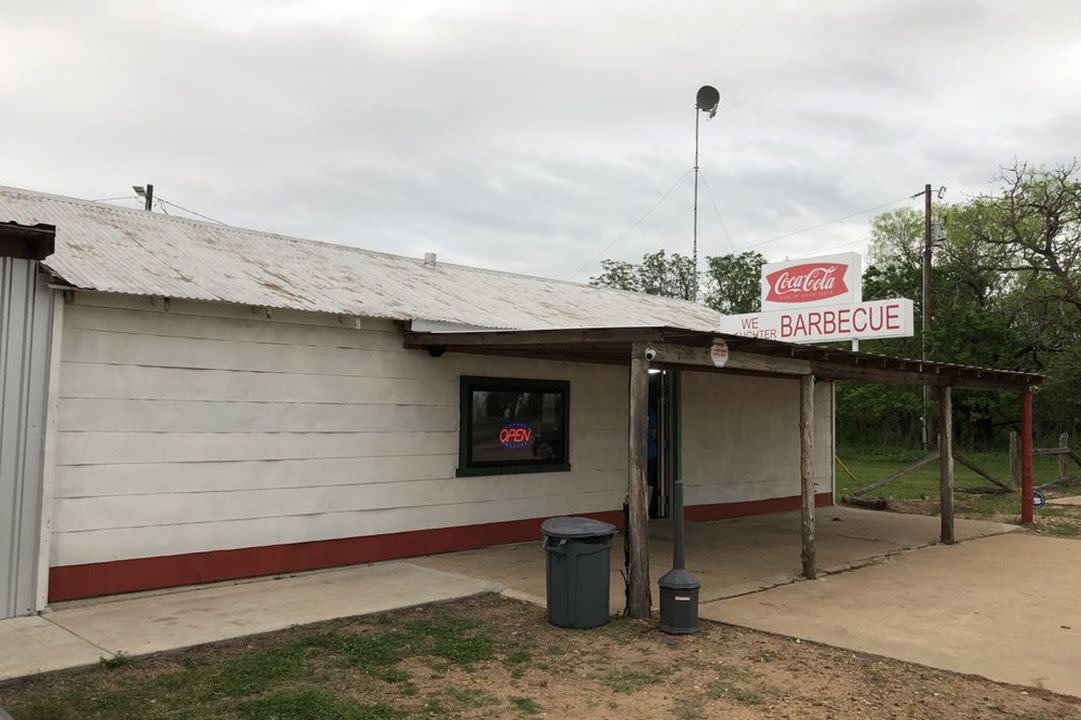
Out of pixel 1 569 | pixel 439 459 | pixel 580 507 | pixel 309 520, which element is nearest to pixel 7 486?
pixel 1 569

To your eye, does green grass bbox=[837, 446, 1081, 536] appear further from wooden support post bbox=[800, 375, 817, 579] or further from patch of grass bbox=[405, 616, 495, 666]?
patch of grass bbox=[405, 616, 495, 666]

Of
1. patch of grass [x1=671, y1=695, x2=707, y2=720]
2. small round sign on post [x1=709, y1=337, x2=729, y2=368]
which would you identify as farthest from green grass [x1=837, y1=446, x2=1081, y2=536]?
patch of grass [x1=671, y1=695, x2=707, y2=720]

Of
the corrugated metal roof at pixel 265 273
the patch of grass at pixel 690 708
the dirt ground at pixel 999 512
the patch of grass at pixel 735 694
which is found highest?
the corrugated metal roof at pixel 265 273

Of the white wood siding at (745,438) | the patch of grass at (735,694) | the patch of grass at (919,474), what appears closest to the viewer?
the patch of grass at (735,694)

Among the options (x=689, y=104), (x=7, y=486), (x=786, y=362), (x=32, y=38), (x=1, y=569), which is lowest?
(x=1, y=569)

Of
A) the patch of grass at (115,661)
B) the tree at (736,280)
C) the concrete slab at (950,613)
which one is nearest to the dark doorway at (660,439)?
the concrete slab at (950,613)

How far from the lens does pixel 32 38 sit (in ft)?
34.6

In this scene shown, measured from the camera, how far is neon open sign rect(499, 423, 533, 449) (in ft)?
33.1

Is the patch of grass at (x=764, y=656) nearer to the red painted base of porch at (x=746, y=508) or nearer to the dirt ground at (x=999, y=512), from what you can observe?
the red painted base of porch at (x=746, y=508)

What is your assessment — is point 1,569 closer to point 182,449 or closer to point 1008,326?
point 182,449

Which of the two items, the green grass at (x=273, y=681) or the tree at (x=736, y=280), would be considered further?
the tree at (x=736, y=280)

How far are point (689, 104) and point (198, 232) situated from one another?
1142 cm

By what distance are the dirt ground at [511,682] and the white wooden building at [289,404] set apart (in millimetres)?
1986

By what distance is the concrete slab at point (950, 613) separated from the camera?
5801 mm
